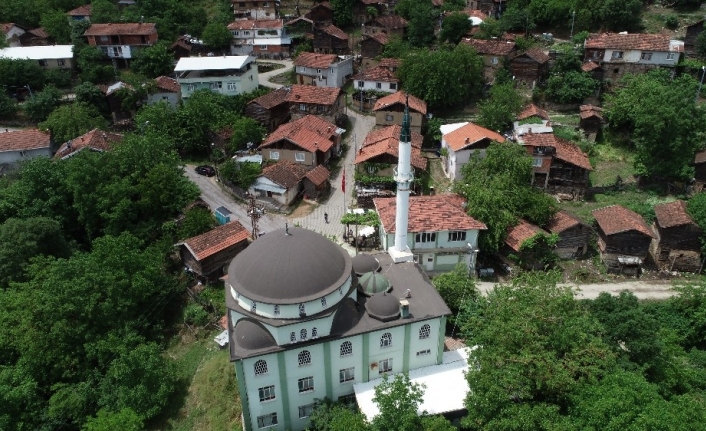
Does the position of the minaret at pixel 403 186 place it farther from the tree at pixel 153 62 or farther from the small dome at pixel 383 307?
the tree at pixel 153 62

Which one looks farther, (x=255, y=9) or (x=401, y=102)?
(x=255, y=9)

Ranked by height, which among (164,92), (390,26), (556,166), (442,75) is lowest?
(556,166)

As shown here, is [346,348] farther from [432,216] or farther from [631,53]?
[631,53]

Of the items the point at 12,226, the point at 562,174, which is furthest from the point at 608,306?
the point at 12,226

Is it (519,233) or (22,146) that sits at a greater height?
(22,146)

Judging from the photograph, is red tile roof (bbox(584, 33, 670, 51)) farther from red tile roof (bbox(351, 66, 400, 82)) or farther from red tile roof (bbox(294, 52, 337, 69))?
red tile roof (bbox(294, 52, 337, 69))

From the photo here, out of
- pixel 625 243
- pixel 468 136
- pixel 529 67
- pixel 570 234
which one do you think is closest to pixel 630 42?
pixel 529 67
